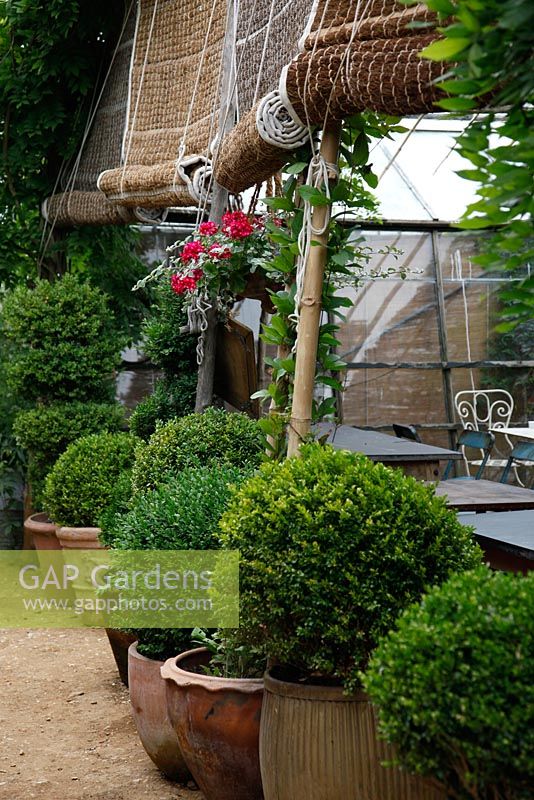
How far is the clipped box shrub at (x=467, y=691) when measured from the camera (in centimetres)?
155

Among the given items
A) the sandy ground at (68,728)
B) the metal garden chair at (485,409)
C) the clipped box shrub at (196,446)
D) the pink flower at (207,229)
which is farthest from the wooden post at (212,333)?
the metal garden chair at (485,409)

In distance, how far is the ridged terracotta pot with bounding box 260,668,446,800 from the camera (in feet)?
7.20

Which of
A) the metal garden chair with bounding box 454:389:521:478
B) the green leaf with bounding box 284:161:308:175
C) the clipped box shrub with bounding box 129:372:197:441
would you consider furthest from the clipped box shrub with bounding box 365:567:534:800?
the metal garden chair with bounding box 454:389:521:478

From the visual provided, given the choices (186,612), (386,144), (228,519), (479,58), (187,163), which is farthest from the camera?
(386,144)

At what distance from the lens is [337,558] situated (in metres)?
2.30

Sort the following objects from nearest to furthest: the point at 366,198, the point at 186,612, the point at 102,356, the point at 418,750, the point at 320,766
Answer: the point at 418,750 → the point at 320,766 → the point at 186,612 → the point at 366,198 → the point at 102,356

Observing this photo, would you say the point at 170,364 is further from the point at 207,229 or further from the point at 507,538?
the point at 507,538

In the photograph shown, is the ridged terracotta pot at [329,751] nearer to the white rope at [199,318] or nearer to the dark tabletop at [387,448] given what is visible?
the dark tabletop at [387,448]

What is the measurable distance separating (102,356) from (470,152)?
16.7 ft

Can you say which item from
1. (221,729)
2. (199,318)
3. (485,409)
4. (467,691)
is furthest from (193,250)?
(485,409)

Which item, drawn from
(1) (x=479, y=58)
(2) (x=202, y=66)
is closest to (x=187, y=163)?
(2) (x=202, y=66)

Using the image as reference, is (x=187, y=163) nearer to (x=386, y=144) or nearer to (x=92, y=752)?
(x=92, y=752)

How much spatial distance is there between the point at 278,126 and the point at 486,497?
202 cm

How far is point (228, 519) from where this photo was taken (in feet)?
8.32
